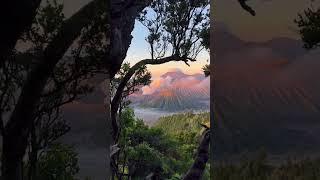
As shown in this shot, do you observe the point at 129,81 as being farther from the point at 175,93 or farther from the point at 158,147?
the point at 158,147

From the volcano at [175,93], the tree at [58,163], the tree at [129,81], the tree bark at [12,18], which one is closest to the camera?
the tree bark at [12,18]

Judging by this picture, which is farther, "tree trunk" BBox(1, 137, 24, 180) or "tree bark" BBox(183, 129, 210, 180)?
"tree bark" BBox(183, 129, 210, 180)

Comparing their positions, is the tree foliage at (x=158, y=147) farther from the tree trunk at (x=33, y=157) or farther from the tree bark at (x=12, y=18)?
the tree bark at (x=12, y=18)

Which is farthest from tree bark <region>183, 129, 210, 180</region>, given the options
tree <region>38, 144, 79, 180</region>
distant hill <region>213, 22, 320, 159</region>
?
tree <region>38, 144, 79, 180</region>

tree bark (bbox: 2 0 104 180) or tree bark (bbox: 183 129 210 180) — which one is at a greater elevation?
tree bark (bbox: 2 0 104 180)

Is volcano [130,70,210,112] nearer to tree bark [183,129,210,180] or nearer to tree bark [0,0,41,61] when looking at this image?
tree bark [183,129,210,180]

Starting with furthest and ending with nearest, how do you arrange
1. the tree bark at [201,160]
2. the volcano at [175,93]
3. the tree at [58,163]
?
the volcano at [175,93], the tree bark at [201,160], the tree at [58,163]

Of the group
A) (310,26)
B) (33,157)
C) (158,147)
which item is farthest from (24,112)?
(158,147)

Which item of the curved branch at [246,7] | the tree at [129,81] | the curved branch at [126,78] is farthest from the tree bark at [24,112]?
the tree at [129,81]

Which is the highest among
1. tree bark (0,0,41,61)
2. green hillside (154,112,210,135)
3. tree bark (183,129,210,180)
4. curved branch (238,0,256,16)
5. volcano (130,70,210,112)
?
curved branch (238,0,256,16)

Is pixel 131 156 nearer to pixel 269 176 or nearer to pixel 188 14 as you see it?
pixel 188 14

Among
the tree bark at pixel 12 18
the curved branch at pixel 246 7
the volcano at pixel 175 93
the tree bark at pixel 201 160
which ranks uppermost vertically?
the curved branch at pixel 246 7

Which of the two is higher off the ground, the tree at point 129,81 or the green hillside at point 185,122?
the tree at point 129,81

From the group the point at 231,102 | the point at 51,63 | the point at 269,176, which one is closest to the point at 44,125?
the point at 51,63
